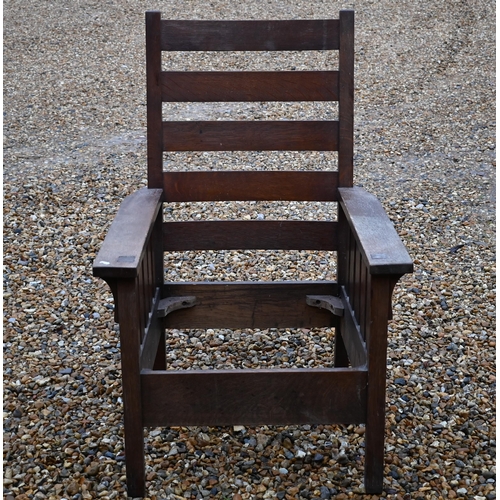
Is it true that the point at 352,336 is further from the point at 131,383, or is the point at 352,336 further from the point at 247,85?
the point at 247,85

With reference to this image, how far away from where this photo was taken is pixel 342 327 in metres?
2.64

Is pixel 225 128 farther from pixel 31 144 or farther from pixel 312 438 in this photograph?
pixel 31 144

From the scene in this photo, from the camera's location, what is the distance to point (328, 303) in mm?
2641

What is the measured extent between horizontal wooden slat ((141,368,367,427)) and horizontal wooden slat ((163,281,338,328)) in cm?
56

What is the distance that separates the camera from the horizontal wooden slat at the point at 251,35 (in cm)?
253

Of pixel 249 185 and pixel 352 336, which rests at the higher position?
pixel 249 185


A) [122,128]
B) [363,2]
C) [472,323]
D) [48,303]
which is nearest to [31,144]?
[122,128]

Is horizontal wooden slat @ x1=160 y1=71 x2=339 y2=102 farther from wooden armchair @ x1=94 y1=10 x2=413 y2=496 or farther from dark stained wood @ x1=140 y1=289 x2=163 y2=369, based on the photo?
dark stained wood @ x1=140 y1=289 x2=163 y2=369

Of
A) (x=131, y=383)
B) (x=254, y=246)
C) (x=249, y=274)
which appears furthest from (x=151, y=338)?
(x=249, y=274)

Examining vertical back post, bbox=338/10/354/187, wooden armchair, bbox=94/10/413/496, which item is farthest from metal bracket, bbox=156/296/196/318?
vertical back post, bbox=338/10/354/187

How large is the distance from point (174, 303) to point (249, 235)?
37 cm

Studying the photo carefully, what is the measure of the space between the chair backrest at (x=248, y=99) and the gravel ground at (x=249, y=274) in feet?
2.52

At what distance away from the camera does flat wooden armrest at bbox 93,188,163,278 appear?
195 cm

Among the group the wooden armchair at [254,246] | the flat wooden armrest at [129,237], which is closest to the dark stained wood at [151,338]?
the wooden armchair at [254,246]
